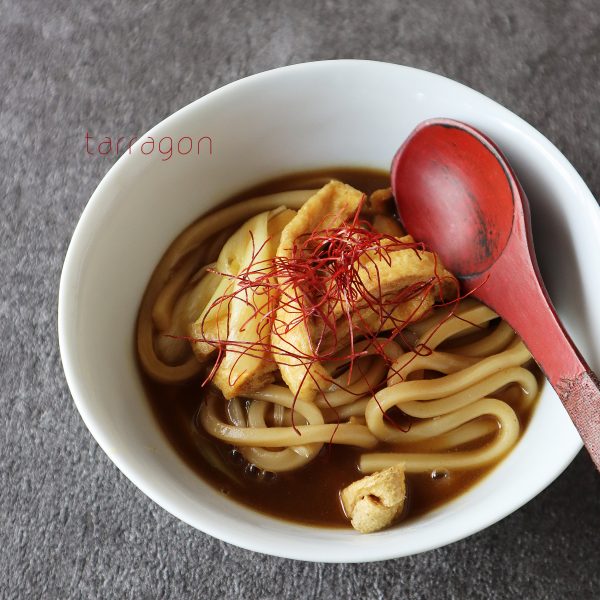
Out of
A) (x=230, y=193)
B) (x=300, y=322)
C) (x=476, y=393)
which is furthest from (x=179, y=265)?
(x=476, y=393)

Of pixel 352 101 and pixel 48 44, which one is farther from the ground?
Answer: pixel 352 101

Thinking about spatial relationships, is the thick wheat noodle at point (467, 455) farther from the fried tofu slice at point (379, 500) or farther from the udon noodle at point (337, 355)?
the fried tofu slice at point (379, 500)

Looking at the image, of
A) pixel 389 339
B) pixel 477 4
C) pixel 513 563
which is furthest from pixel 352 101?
pixel 513 563

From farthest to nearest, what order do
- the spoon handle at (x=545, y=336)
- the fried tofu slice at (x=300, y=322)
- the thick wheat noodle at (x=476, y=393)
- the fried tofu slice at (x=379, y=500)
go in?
the thick wheat noodle at (x=476, y=393) → the fried tofu slice at (x=300, y=322) → the fried tofu slice at (x=379, y=500) → the spoon handle at (x=545, y=336)

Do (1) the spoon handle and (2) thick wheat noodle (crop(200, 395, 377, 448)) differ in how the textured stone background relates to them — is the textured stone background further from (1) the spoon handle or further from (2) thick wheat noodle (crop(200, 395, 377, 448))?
(1) the spoon handle

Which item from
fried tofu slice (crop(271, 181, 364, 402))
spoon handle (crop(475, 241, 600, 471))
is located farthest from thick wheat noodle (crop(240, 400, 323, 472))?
spoon handle (crop(475, 241, 600, 471))

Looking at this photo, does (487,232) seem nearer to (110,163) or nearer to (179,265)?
(179,265)

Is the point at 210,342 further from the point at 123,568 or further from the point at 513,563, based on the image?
the point at 513,563

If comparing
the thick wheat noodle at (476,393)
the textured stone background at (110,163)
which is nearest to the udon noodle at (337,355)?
the thick wheat noodle at (476,393)
